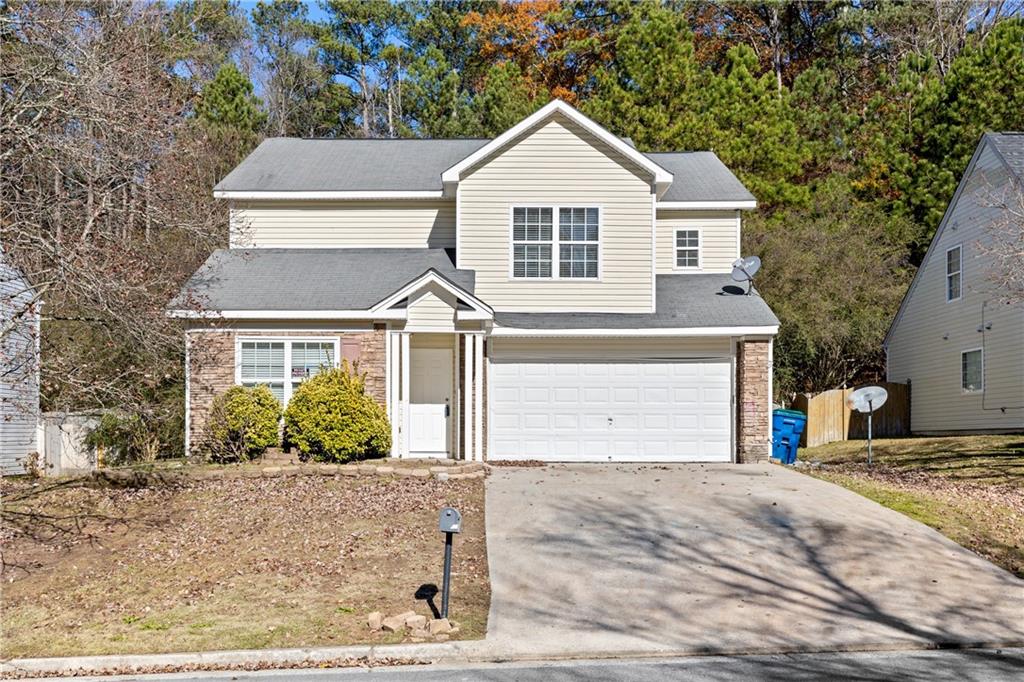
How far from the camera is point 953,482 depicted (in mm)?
17781

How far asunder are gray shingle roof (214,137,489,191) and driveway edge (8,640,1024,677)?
46.8ft

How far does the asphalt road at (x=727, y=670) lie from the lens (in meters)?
8.82

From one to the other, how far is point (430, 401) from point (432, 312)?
2.14m

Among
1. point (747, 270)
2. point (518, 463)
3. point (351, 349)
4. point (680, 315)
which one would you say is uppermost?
point (747, 270)

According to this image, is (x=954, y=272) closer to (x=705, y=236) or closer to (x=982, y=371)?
(x=982, y=371)

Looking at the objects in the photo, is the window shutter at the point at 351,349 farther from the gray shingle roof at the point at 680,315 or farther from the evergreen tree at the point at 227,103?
the evergreen tree at the point at 227,103

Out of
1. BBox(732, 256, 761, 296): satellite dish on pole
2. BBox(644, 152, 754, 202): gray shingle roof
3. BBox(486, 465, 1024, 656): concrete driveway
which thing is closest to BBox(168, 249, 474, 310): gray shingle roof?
BBox(644, 152, 754, 202): gray shingle roof

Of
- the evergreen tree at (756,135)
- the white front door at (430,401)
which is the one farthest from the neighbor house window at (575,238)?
the evergreen tree at (756,135)

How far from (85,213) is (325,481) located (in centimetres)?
568

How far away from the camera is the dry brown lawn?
408 inches

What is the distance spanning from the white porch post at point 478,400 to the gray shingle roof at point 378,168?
15.4 ft

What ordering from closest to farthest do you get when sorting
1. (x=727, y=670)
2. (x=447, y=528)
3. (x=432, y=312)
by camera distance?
(x=727, y=670)
(x=447, y=528)
(x=432, y=312)

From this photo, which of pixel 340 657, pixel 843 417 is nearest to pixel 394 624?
pixel 340 657

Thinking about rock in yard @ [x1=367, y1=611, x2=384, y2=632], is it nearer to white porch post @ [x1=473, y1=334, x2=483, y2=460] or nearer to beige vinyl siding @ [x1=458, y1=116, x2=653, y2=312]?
white porch post @ [x1=473, y1=334, x2=483, y2=460]
